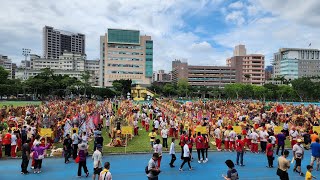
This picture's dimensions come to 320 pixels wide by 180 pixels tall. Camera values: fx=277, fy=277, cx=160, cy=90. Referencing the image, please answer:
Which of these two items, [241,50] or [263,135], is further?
[241,50]

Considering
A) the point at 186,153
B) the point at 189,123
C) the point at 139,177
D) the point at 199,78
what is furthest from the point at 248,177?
the point at 199,78

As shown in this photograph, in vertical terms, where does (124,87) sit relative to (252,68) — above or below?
below

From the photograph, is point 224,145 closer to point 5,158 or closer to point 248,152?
point 248,152

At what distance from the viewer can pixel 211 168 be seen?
1281cm

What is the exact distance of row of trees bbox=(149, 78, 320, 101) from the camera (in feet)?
259

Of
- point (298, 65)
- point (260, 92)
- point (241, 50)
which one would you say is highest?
point (241, 50)

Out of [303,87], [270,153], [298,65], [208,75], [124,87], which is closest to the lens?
[270,153]

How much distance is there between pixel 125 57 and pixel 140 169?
104 metres

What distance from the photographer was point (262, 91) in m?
86.6

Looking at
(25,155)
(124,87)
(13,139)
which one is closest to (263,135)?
(25,155)

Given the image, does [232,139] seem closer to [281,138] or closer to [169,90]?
[281,138]

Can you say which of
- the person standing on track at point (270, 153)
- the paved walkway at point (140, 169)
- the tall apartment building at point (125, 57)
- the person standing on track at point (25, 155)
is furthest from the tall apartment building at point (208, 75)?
the person standing on track at point (25, 155)

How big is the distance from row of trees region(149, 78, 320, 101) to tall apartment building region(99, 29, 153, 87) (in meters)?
13.7

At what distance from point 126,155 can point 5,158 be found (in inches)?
241
